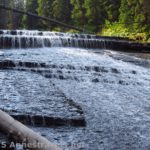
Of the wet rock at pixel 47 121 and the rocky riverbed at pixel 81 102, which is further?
the wet rock at pixel 47 121

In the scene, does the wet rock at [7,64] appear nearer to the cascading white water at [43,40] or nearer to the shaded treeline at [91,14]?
the cascading white water at [43,40]

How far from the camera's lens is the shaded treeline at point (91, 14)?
120 ft

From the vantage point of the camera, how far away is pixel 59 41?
1054 inches

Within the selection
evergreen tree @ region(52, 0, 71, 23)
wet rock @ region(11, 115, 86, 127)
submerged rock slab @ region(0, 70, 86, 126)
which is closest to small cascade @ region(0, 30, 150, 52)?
submerged rock slab @ region(0, 70, 86, 126)

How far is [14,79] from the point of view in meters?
13.2

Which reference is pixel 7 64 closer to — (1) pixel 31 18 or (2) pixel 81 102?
(2) pixel 81 102

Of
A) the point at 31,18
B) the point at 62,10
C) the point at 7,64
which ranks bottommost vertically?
the point at 7,64

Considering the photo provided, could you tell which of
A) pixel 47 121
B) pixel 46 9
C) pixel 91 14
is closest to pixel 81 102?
pixel 47 121

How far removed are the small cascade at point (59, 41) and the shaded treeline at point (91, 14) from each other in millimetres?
6667

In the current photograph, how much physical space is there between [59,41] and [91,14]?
22.5 metres

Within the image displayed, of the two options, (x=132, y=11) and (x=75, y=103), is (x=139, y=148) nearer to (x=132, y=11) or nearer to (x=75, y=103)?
(x=75, y=103)

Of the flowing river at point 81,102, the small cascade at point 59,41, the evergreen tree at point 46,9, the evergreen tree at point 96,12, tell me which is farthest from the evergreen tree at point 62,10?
the flowing river at point 81,102

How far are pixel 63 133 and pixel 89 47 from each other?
1892 centimetres

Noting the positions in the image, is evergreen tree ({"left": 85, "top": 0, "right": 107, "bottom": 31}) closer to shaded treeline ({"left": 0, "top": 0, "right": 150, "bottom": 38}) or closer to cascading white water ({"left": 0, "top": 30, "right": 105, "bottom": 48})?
shaded treeline ({"left": 0, "top": 0, "right": 150, "bottom": 38})
